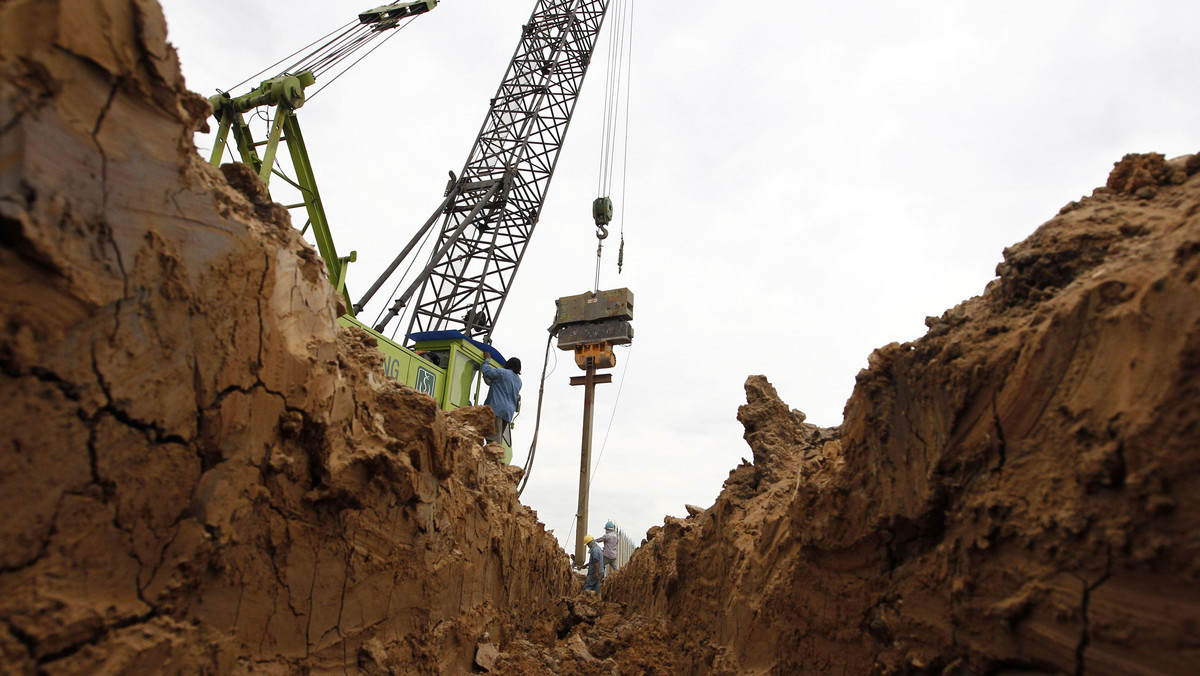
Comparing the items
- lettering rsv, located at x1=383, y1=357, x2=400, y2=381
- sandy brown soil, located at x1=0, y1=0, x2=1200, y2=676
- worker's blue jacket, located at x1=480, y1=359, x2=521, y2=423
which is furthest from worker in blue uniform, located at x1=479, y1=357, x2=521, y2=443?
sandy brown soil, located at x1=0, y1=0, x2=1200, y2=676

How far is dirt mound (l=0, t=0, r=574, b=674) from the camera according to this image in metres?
1.81

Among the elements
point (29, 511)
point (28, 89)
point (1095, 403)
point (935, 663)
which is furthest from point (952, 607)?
point (28, 89)

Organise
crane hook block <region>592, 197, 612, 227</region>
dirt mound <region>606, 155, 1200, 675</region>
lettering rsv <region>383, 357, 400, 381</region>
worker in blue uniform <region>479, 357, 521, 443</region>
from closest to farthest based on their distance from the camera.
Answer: dirt mound <region>606, 155, 1200, 675</region>
lettering rsv <region>383, 357, 400, 381</region>
worker in blue uniform <region>479, 357, 521, 443</region>
crane hook block <region>592, 197, 612, 227</region>

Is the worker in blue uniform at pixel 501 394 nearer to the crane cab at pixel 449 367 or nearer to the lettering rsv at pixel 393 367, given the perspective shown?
the crane cab at pixel 449 367

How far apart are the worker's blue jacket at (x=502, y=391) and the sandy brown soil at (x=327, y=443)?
6029mm

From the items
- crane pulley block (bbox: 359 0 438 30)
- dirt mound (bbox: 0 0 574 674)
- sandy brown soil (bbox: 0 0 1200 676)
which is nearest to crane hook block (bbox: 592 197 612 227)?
crane pulley block (bbox: 359 0 438 30)

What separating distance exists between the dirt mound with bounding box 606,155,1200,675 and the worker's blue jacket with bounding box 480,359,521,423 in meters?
6.38

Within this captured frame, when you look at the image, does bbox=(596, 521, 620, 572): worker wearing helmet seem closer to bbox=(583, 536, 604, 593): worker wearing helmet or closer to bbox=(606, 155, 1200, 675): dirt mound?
bbox=(583, 536, 604, 593): worker wearing helmet

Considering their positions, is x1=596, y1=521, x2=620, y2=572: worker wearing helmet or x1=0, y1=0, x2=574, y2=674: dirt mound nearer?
x1=0, y1=0, x2=574, y2=674: dirt mound

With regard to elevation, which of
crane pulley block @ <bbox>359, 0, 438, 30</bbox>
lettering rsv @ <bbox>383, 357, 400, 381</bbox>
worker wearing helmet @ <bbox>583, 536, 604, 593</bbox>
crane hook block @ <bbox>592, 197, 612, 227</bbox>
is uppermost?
crane pulley block @ <bbox>359, 0, 438, 30</bbox>

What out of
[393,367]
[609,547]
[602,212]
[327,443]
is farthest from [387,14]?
[327,443]

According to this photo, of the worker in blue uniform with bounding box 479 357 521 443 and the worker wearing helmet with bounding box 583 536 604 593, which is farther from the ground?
the worker in blue uniform with bounding box 479 357 521 443

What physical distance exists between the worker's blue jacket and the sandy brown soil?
237 inches

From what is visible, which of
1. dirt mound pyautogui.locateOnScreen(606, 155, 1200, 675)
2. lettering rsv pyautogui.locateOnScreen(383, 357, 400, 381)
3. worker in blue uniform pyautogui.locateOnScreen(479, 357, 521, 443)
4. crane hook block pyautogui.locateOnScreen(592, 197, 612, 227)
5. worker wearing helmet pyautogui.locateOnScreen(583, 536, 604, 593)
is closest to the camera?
dirt mound pyautogui.locateOnScreen(606, 155, 1200, 675)
